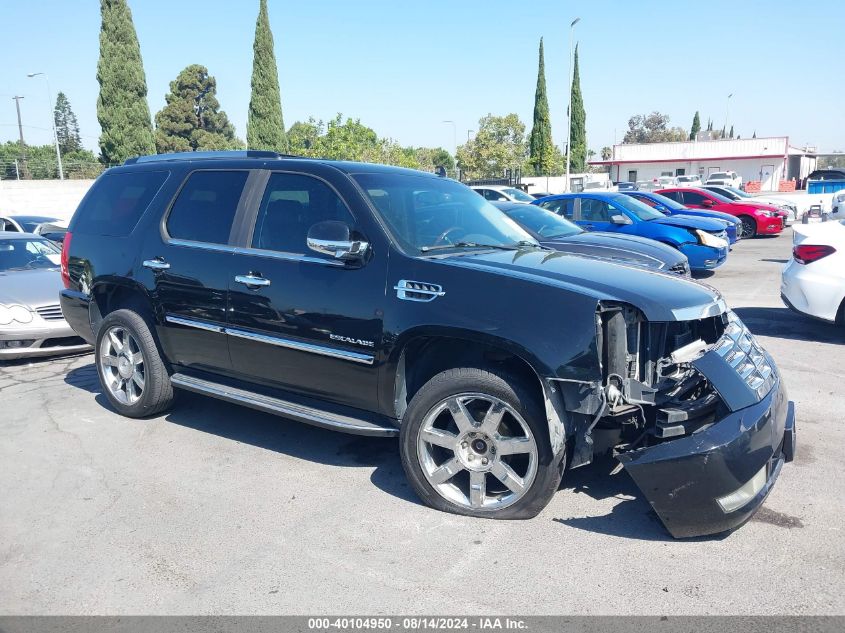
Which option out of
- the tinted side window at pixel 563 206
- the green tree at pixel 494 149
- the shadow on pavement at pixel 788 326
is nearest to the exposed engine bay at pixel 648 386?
the shadow on pavement at pixel 788 326

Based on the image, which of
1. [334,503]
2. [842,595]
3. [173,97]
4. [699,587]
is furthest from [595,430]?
[173,97]

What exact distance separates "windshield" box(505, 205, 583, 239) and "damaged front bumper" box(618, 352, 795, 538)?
6431 millimetres

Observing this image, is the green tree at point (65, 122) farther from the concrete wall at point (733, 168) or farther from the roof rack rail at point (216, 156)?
the roof rack rail at point (216, 156)

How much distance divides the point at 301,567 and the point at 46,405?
3823mm

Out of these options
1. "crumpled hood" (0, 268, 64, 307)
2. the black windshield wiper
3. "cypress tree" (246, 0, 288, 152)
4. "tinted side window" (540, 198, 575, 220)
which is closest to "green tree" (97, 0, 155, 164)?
"cypress tree" (246, 0, 288, 152)

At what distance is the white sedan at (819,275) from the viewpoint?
7414mm

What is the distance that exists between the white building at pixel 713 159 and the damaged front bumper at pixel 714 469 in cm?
5945

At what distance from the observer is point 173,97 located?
5916 centimetres

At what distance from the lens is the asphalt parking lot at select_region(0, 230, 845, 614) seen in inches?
121

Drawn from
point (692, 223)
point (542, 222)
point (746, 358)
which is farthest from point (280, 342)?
point (692, 223)

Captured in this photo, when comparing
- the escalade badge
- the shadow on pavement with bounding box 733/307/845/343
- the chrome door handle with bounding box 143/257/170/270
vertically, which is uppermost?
the chrome door handle with bounding box 143/257/170/270

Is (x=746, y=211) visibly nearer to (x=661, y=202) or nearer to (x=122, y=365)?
(x=661, y=202)

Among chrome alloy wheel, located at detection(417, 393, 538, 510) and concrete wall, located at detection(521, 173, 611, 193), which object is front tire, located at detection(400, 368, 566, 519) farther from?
concrete wall, located at detection(521, 173, 611, 193)

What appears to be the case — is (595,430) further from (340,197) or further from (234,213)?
(234,213)
